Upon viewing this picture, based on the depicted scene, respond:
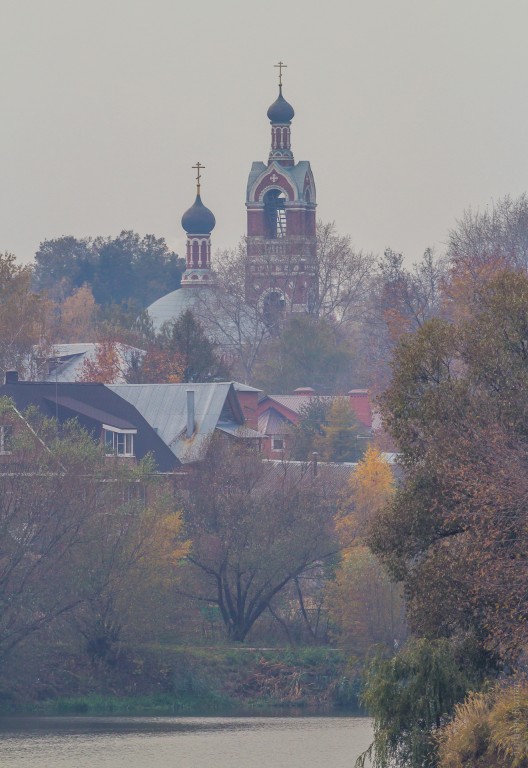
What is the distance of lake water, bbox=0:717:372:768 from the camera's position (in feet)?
121

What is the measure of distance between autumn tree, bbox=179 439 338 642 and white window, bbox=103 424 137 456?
28.2 feet

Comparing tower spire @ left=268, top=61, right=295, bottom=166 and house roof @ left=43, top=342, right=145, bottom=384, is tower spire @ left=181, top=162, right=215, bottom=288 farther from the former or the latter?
house roof @ left=43, top=342, right=145, bottom=384

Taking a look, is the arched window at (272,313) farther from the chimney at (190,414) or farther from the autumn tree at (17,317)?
the chimney at (190,414)

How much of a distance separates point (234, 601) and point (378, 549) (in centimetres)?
2317

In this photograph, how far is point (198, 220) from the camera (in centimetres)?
12938

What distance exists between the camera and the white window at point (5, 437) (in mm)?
50594

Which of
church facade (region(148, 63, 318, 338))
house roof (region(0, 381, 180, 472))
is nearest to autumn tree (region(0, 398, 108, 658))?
house roof (region(0, 381, 180, 472))

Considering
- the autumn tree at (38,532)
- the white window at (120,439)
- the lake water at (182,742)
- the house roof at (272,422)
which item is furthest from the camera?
the house roof at (272,422)

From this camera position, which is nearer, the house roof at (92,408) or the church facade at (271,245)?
the house roof at (92,408)

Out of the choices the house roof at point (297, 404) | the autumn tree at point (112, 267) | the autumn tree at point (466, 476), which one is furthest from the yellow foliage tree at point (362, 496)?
the autumn tree at point (112, 267)

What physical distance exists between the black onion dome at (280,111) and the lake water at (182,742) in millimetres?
84150

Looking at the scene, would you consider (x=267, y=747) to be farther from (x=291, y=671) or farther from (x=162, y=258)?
(x=162, y=258)

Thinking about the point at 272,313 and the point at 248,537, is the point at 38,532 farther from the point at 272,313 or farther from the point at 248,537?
the point at 272,313

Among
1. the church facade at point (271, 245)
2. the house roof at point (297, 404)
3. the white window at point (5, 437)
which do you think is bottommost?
the white window at point (5, 437)
